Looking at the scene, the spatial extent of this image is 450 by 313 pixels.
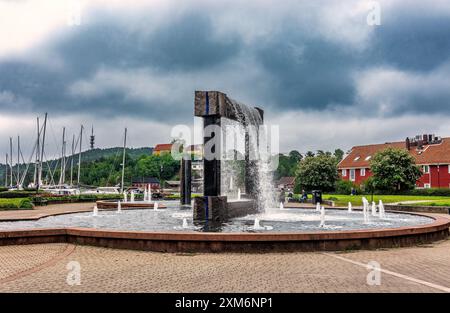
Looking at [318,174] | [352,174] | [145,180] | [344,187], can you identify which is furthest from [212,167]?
[145,180]

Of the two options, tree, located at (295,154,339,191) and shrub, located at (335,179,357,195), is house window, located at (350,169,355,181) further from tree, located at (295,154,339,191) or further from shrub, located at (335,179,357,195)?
shrub, located at (335,179,357,195)

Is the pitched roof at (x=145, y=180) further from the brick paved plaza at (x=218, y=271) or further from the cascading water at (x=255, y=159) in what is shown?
the brick paved plaza at (x=218, y=271)

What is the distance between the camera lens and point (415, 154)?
68.2 metres

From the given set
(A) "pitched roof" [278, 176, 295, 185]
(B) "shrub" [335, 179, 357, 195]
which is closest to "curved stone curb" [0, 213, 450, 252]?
(B) "shrub" [335, 179, 357, 195]

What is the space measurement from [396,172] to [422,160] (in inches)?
486

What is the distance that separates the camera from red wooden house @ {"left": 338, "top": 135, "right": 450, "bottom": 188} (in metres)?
62.2

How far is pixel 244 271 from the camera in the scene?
8.87 meters

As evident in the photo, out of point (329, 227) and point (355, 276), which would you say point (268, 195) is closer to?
point (329, 227)

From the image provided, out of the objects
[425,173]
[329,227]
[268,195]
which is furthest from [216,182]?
[425,173]

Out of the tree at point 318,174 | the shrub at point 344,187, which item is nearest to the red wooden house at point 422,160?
the tree at point 318,174

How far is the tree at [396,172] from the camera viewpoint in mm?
55344

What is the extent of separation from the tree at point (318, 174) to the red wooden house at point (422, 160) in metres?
6.89

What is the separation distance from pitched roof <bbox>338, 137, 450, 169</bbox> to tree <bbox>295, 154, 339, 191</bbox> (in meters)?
7.37
